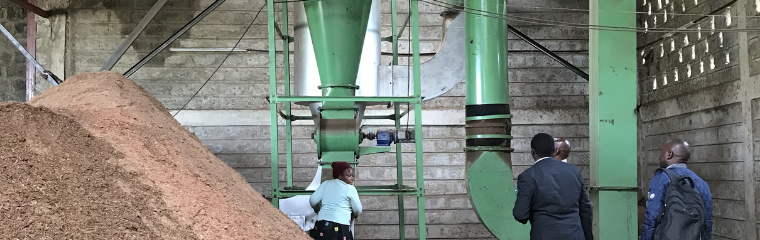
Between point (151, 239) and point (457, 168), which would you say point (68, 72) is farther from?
point (151, 239)

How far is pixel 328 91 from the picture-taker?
539 cm

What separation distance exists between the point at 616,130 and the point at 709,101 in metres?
2.23

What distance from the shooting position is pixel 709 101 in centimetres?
703

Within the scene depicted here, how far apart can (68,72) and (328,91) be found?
512 centimetres

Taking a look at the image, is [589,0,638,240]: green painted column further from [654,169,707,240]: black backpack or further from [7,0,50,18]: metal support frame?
[7,0,50,18]: metal support frame

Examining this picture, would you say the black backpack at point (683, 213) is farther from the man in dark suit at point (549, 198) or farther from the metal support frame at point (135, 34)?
the metal support frame at point (135, 34)

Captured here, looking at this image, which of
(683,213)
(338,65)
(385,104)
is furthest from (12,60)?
(683,213)

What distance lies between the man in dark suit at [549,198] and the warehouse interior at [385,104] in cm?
121

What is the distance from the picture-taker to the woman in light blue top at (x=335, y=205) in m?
4.89

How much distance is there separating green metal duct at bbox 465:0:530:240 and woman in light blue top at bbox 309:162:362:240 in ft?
3.92

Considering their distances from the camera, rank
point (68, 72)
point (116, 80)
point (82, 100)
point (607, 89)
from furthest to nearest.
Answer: point (68, 72)
point (607, 89)
point (116, 80)
point (82, 100)

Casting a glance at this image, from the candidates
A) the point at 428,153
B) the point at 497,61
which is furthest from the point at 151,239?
the point at 428,153

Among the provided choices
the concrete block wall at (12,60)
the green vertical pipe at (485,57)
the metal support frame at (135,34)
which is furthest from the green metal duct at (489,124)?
the concrete block wall at (12,60)

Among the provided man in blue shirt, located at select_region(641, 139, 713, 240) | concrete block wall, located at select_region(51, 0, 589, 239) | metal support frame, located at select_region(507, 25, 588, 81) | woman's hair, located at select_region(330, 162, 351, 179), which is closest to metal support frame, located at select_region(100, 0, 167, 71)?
concrete block wall, located at select_region(51, 0, 589, 239)
